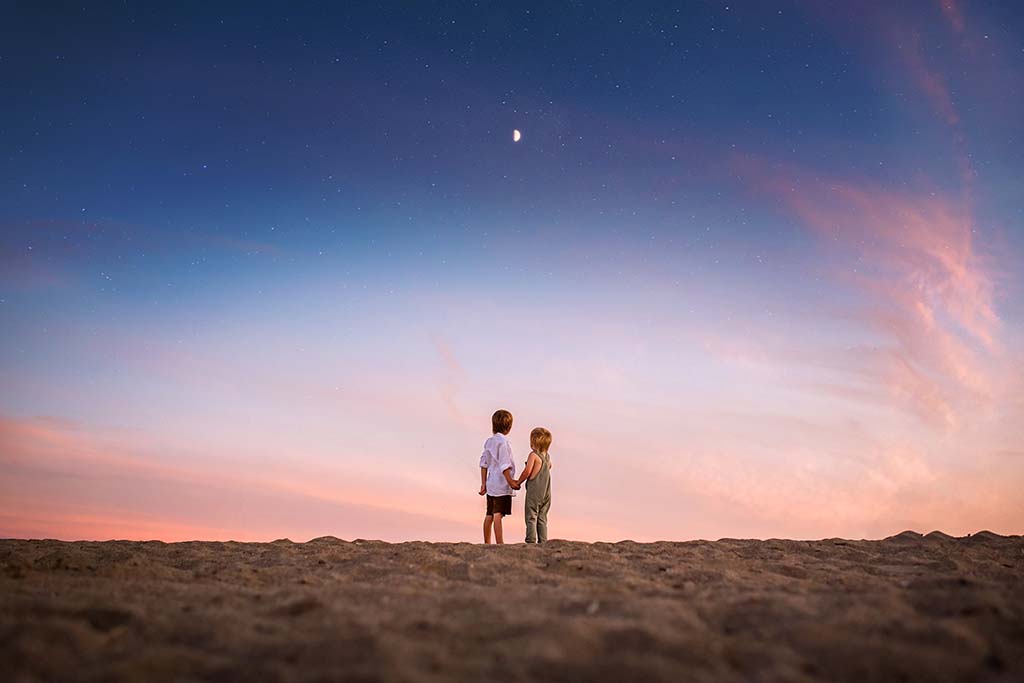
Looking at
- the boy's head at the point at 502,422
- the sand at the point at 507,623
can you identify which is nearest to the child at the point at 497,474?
the boy's head at the point at 502,422

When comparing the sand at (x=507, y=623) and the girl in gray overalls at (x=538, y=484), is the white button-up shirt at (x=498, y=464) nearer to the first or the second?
the girl in gray overalls at (x=538, y=484)

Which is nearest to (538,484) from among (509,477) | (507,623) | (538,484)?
(538,484)

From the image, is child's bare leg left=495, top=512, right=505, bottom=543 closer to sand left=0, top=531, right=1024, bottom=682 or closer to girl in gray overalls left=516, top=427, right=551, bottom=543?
girl in gray overalls left=516, top=427, right=551, bottom=543

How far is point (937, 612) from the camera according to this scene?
434 cm

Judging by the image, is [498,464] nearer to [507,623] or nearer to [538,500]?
[538,500]

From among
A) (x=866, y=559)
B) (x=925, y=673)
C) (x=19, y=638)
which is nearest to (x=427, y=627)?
(x=19, y=638)

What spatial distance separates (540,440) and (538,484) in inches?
25.6

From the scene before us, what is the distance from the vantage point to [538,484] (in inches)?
410

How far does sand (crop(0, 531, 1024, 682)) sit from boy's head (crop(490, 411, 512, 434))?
144 inches

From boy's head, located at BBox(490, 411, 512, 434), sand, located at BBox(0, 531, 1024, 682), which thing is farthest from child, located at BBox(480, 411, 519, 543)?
sand, located at BBox(0, 531, 1024, 682)

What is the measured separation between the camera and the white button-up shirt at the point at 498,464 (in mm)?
10125

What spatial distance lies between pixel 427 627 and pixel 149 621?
1725mm

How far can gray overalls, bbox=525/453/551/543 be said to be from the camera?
10.4 metres

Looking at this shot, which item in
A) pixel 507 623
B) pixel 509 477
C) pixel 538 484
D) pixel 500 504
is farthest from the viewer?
pixel 538 484
